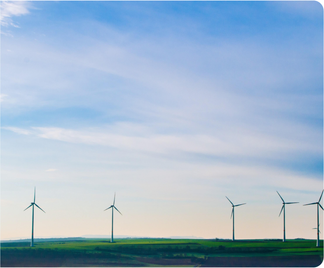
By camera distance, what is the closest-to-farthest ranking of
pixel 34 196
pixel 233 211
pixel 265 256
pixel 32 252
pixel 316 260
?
pixel 316 260
pixel 265 256
pixel 32 252
pixel 34 196
pixel 233 211

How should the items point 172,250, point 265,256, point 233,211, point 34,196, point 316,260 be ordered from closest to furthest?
1. point 316,260
2. point 265,256
3. point 172,250
4. point 34,196
5. point 233,211

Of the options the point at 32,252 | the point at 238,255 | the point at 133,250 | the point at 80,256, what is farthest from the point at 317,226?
the point at 32,252

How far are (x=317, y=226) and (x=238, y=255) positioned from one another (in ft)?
137

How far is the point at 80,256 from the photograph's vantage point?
448ft

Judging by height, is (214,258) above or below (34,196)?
below

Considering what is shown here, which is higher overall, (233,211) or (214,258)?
(233,211)

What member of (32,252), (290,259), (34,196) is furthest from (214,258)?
(34,196)

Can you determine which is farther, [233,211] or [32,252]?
[233,211]

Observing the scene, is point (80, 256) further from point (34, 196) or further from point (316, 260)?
point (316, 260)

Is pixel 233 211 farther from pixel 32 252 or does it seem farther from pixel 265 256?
pixel 32 252

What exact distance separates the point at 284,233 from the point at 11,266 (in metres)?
117

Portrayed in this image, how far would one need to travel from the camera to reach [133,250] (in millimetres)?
157125

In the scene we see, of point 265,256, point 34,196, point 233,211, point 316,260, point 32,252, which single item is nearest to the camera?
point 316,260

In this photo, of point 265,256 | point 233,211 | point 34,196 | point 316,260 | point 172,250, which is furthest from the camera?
point 233,211
